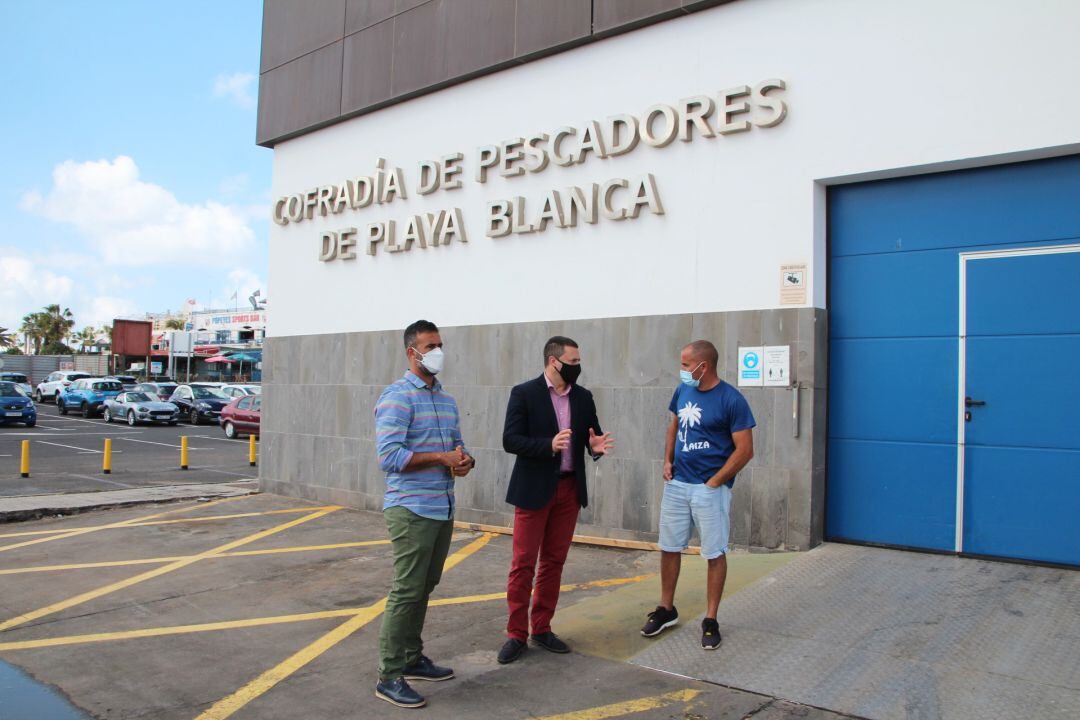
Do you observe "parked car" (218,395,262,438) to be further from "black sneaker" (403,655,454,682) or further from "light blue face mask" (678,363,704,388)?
"light blue face mask" (678,363,704,388)

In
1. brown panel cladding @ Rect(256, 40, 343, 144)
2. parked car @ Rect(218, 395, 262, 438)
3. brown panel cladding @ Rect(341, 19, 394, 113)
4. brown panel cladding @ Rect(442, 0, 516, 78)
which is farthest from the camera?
parked car @ Rect(218, 395, 262, 438)

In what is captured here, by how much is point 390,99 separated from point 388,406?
7639 millimetres

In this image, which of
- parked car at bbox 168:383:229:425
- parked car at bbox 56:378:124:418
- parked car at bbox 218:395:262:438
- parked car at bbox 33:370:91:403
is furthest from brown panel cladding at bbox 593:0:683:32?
parked car at bbox 33:370:91:403

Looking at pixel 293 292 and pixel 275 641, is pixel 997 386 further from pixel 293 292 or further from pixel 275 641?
pixel 293 292

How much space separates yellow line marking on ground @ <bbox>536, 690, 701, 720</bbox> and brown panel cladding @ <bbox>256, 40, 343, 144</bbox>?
9.80 metres

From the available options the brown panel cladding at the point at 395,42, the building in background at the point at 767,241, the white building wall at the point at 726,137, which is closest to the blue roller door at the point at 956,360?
the building in background at the point at 767,241

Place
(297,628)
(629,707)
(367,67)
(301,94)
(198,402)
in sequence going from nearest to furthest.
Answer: (629,707) → (297,628) → (367,67) → (301,94) → (198,402)

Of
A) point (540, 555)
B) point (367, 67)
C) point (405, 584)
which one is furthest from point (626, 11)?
point (405, 584)

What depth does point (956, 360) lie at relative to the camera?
21.6 feet

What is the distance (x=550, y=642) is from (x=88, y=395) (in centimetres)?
3410

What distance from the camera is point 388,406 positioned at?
177 inches

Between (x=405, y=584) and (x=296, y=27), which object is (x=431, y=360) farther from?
(x=296, y=27)

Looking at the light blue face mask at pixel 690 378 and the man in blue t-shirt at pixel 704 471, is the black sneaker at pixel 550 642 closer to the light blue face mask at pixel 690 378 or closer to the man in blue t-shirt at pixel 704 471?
the man in blue t-shirt at pixel 704 471

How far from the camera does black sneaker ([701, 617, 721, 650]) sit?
4895 mm
